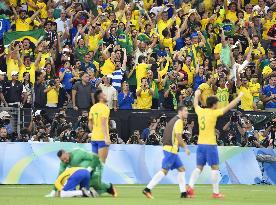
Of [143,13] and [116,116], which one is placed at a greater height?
[143,13]

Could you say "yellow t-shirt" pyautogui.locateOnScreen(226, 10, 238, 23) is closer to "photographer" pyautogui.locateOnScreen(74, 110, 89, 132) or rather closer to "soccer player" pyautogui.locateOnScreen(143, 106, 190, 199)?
"photographer" pyautogui.locateOnScreen(74, 110, 89, 132)

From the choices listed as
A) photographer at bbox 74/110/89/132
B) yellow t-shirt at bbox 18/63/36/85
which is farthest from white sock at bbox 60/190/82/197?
yellow t-shirt at bbox 18/63/36/85

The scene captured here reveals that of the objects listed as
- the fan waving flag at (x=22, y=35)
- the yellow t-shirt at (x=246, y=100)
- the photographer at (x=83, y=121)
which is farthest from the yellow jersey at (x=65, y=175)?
the yellow t-shirt at (x=246, y=100)

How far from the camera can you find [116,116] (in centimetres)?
3077

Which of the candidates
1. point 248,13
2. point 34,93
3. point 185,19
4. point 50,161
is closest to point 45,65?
point 34,93

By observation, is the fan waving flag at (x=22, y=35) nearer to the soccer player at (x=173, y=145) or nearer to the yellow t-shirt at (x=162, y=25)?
the yellow t-shirt at (x=162, y=25)

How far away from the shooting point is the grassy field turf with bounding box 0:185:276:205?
826 inches

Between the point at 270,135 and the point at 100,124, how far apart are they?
956cm

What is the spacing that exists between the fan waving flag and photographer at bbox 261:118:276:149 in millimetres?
7926

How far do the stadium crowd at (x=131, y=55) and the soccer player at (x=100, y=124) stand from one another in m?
5.25

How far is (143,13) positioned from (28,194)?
1347 cm

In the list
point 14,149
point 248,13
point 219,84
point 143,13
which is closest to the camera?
point 14,149

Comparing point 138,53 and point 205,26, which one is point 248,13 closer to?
point 205,26

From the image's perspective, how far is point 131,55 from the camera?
112 ft
